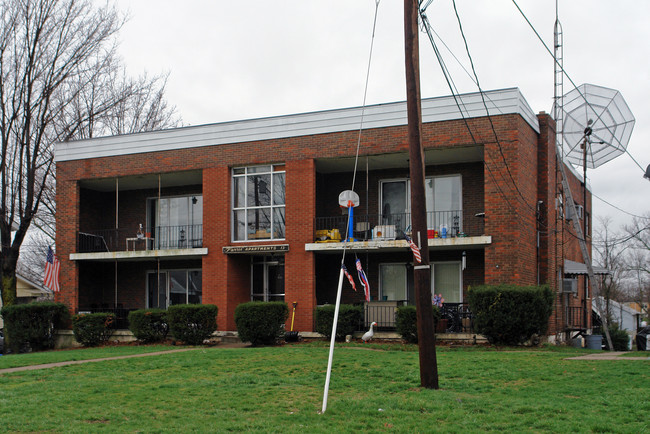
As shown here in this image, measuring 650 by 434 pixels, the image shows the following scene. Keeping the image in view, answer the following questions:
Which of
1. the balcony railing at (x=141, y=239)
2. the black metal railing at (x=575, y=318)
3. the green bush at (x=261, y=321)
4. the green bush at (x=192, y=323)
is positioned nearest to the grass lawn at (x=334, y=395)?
the green bush at (x=261, y=321)

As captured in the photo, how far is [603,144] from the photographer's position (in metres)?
23.8

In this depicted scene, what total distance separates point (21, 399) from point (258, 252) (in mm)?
12201

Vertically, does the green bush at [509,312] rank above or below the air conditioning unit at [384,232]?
below

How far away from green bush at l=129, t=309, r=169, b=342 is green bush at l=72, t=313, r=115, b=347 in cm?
141

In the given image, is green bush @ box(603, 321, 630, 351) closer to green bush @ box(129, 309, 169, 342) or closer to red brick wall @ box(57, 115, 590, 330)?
red brick wall @ box(57, 115, 590, 330)

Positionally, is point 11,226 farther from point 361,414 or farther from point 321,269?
point 361,414

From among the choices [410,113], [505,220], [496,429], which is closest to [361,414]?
[496,429]

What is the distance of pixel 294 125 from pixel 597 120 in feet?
34.6

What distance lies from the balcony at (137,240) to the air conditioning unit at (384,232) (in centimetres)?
681

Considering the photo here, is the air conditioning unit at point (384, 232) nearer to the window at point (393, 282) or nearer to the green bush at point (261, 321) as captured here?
the window at point (393, 282)

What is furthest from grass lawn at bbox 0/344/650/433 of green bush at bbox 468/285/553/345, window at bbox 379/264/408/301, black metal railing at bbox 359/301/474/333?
window at bbox 379/264/408/301

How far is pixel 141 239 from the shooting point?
2508cm

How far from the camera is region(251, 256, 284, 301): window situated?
77.1 feet

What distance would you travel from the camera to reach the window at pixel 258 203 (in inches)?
880
